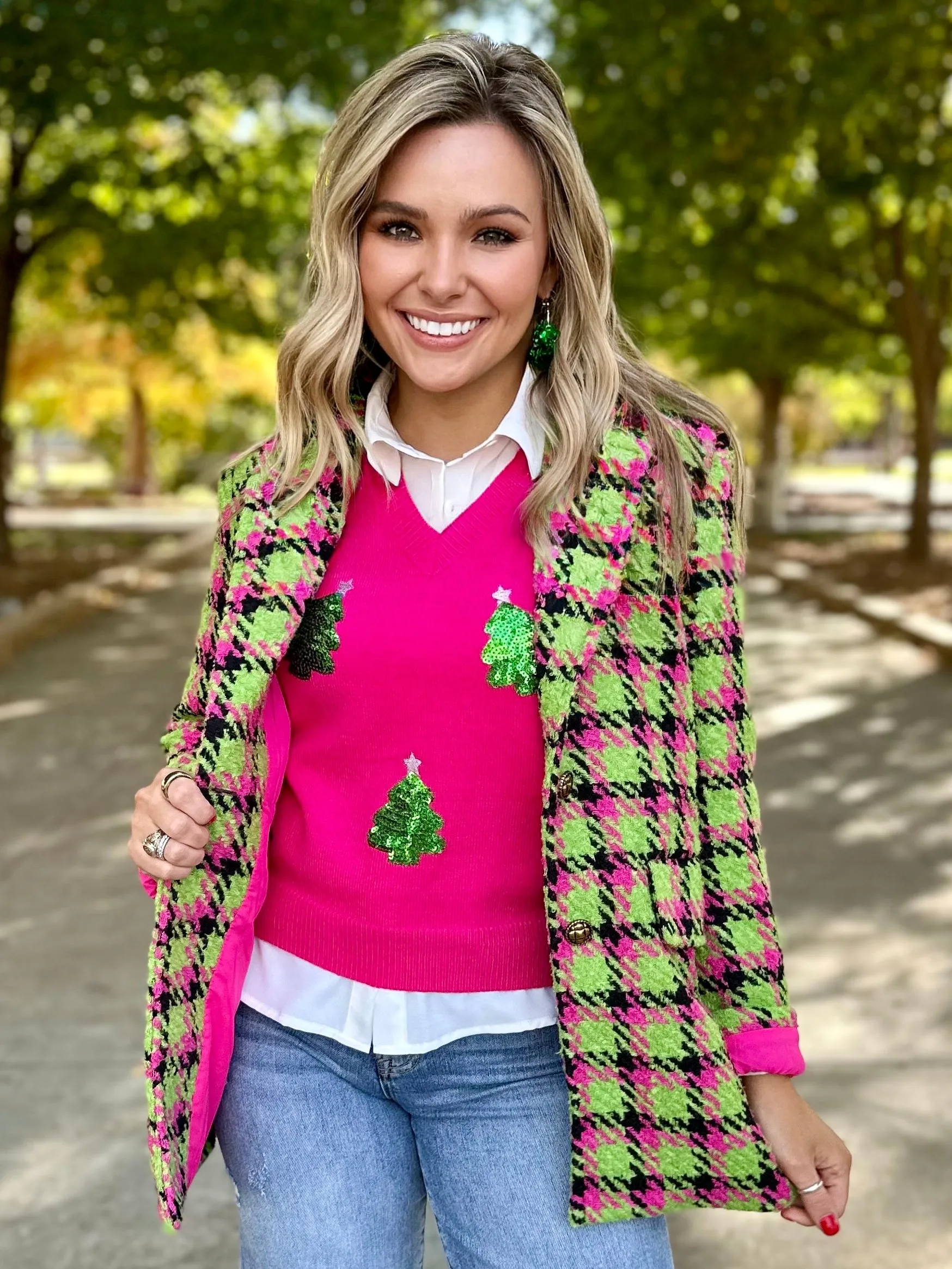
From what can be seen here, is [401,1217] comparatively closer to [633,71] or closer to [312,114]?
[633,71]

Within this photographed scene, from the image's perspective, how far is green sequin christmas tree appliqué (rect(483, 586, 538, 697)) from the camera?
1980 millimetres

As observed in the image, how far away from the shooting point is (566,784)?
1940mm

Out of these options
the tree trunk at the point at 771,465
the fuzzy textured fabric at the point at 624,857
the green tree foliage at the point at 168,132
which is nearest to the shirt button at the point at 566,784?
the fuzzy textured fabric at the point at 624,857

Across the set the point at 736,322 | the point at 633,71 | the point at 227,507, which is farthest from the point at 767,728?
the point at 736,322

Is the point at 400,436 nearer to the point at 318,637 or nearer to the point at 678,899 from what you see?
the point at 318,637

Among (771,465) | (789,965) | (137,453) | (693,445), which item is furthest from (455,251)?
(137,453)

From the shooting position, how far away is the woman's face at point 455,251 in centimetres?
206

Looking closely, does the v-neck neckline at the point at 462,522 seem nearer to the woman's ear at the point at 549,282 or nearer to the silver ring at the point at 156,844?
the woman's ear at the point at 549,282

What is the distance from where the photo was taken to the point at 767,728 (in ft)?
28.5

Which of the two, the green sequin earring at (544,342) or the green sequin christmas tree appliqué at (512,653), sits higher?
the green sequin earring at (544,342)

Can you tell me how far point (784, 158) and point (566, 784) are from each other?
11.5 metres

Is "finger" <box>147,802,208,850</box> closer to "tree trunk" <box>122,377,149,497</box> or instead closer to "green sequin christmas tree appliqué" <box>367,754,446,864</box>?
"green sequin christmas tree appliqué" <box>367,754,446,864</box>

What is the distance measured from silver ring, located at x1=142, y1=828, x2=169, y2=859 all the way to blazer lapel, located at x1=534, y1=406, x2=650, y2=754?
20.2 inches

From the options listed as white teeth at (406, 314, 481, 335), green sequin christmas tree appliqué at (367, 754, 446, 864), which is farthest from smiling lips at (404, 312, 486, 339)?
green sequin christmas tree appliqué at (367, 754, 446, 864)
